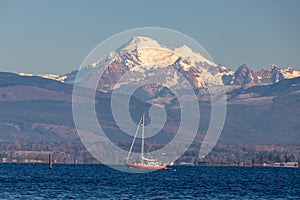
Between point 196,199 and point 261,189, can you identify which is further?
point 261,189

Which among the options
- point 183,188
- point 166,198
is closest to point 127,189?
point 183,188

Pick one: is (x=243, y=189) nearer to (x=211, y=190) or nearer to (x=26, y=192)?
(x=211, y=190)

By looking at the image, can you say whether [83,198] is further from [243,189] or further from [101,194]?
[243,189]

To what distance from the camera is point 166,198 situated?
125 meters

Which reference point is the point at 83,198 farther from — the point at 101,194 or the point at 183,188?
the point at 183,188

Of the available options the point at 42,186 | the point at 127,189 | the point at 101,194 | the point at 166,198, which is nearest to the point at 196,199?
the point at 166,198

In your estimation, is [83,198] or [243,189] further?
[243,189]

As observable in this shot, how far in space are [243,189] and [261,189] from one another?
13.9ft

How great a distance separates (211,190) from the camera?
488ft

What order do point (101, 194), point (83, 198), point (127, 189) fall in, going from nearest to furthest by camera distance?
point (83, 198) < point (101, 194) < point (127, 189)

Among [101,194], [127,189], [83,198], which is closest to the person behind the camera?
[83,198]

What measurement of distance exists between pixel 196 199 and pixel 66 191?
70.6 ft

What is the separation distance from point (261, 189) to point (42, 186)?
3557cm

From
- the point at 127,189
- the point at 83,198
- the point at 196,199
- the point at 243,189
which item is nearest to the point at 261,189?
the point at 243,189
